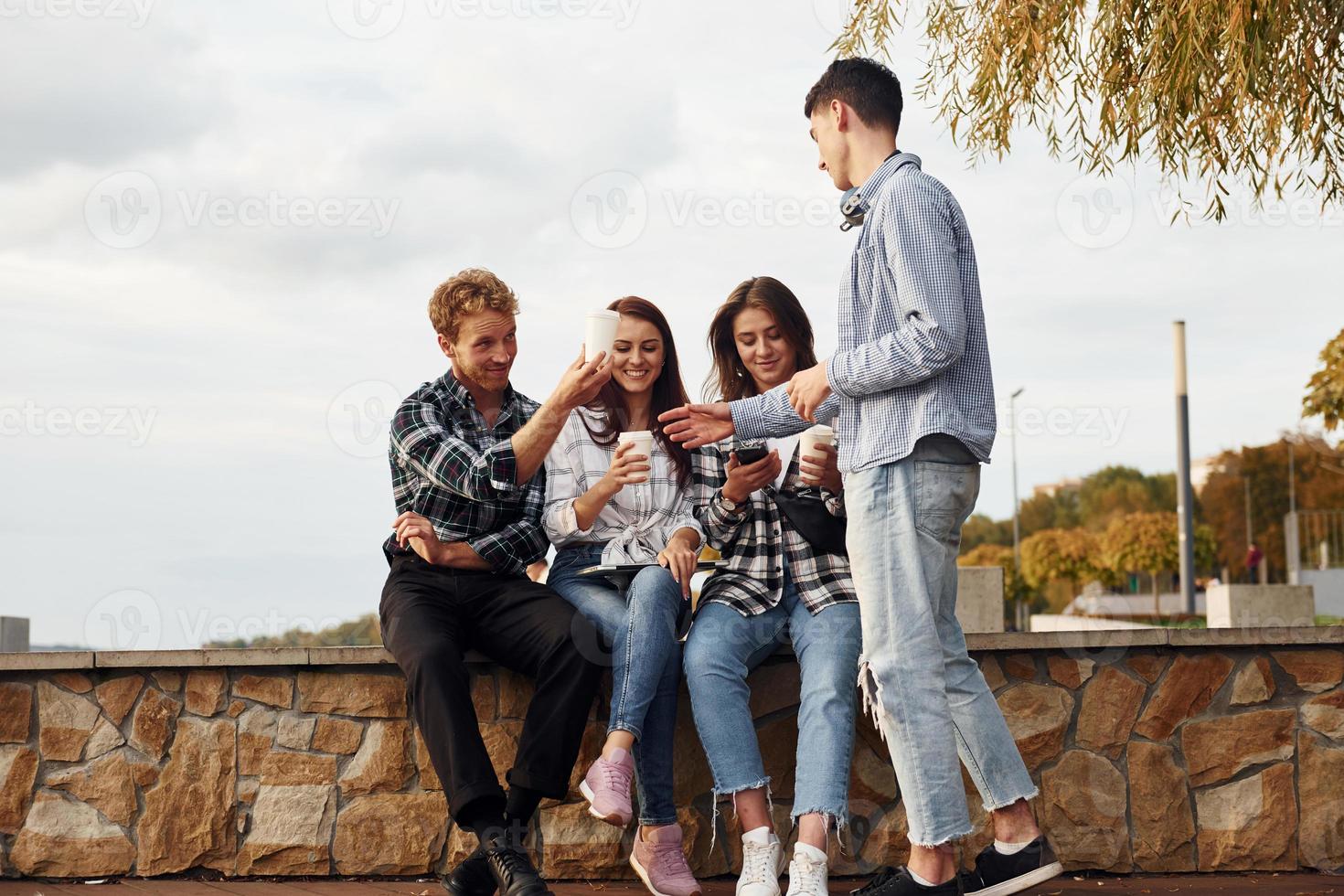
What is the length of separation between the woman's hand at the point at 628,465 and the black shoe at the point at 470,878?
1121 millimetres

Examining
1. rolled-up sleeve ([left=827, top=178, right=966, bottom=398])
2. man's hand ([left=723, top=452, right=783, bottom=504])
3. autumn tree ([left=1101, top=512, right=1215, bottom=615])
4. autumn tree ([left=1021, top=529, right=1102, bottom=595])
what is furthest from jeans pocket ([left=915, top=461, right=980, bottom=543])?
autumn tree ([left=1021, top=529, right=1102, bottom=595])

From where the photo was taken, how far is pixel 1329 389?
14586 millimetres

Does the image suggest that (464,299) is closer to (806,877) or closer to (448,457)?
(448,457)

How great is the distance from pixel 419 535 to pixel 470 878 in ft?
3.31

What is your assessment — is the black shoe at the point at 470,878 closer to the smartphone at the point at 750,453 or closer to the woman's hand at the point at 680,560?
the woman's hand at the point at 680,560

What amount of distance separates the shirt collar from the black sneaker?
177 centimetres

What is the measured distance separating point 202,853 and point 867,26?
5052mm

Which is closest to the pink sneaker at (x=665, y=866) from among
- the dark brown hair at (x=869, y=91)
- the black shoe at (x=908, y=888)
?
the black shoe at (x=908, y=888)

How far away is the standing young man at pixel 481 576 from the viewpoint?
133 inches

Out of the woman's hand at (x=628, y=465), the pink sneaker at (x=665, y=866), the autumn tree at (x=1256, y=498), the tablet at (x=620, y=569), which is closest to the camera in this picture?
the pink sneaker at (x=665, y=866)

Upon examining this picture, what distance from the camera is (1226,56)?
542 centimetres

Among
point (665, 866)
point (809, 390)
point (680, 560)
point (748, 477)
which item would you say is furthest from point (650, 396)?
point (665, 866)

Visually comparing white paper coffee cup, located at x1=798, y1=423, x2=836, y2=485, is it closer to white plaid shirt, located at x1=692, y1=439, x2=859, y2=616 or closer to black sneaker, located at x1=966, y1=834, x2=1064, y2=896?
white plaid shirt, located at x1=692, y1=439, x2=859, y2=616

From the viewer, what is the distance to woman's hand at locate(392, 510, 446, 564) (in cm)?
375
